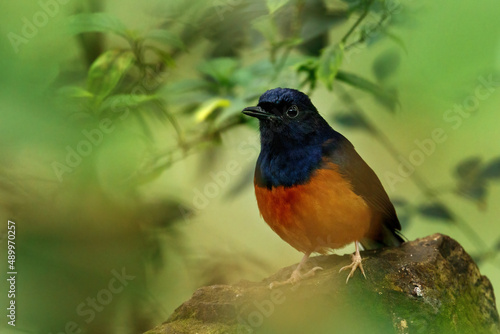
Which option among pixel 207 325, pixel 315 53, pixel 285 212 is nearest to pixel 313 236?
pixel 285 212

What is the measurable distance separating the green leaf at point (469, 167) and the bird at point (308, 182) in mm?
1058

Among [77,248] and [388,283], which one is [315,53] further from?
[77,248]

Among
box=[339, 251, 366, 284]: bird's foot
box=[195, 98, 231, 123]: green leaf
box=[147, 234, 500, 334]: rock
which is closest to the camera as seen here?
box=[147, 234, 500, 334]: rock

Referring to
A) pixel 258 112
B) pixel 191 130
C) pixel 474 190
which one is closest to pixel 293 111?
pixel 258 112

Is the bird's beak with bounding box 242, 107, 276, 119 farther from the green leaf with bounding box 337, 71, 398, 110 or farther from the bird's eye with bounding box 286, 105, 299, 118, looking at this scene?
the green leaf with bounding box 337, 71, 398, 110

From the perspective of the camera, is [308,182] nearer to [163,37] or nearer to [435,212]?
[163,37]

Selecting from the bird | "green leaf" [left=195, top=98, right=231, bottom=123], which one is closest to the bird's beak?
the bird

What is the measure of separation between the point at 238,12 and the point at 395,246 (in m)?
1.88

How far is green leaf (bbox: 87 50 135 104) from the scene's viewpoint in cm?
327

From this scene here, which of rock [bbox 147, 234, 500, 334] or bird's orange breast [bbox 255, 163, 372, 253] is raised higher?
bird's orange breast [bbox 255, 163, 372, 253]

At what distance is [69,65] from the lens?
371 centimetres

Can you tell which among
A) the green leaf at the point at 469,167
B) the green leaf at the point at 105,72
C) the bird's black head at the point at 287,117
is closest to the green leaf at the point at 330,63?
the bird's black head at the point at 287,117

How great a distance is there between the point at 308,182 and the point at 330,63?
778 mm

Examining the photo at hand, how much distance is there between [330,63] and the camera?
10.7 ft
